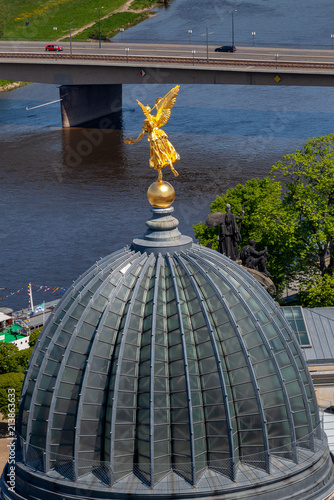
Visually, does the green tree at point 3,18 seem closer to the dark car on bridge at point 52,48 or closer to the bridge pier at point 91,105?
the dark car on bridge at point 52,48

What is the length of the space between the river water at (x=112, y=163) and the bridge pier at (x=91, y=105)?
7.36 ft

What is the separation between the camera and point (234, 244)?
83750mm

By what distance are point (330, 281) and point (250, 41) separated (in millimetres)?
114273

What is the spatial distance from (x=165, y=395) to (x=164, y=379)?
1.72 ft

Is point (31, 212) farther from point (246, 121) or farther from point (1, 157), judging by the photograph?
point (246, 121)

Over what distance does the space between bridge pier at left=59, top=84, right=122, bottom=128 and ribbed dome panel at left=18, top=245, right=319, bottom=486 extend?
125 m

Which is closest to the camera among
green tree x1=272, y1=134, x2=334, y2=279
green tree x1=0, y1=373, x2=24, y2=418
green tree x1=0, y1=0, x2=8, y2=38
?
green tree x1=0, y1=373, x2=24, y2=418

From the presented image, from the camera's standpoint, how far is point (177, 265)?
4062 centimetres

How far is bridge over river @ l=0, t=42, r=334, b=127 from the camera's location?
14912 cm

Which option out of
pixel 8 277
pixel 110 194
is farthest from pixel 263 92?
pixel 8 277

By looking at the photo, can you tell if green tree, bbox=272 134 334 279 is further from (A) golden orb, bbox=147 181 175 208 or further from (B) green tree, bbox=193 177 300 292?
(A) golden orb, bbox=147 181 175 208

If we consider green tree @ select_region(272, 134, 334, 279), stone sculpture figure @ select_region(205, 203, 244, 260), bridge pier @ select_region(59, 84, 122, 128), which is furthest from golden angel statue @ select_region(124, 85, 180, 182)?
bridge pier @ select_region(59, 84, 122, 128)

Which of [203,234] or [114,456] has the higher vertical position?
[114,456]

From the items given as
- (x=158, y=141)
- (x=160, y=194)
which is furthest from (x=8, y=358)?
(x=158, y=141)
